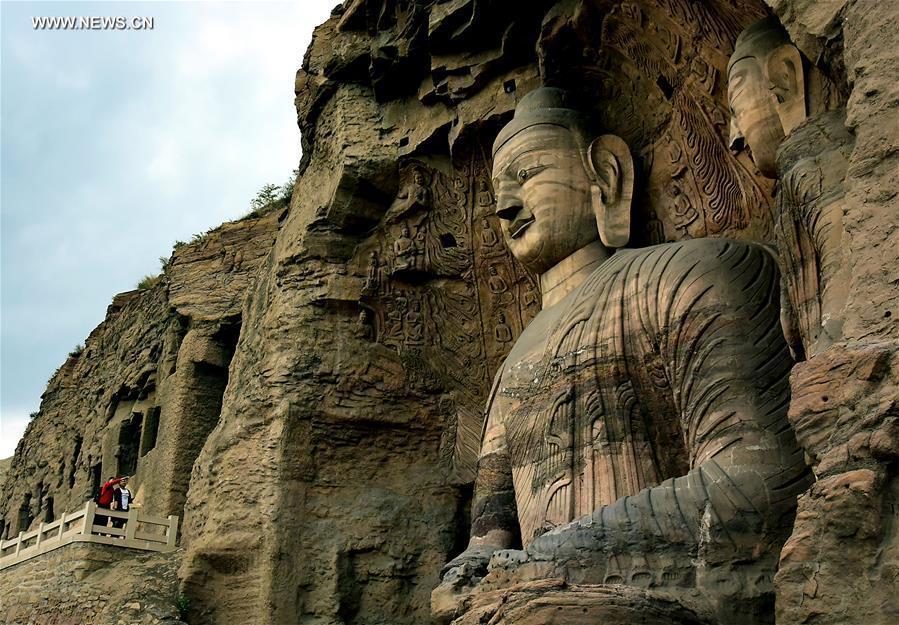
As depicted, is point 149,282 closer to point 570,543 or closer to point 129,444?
point 129,444

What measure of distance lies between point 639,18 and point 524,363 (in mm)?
1975

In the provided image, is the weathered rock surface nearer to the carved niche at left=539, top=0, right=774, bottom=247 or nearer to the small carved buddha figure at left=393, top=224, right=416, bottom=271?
the small carved buddha figure at left=393, top=224, right=416, bottom=271

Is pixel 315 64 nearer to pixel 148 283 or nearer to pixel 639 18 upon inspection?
pixel 639 18

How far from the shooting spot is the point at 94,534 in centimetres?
989

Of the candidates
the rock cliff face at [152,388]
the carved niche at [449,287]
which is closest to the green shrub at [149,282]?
Result: the rock cliff face at [152,388]

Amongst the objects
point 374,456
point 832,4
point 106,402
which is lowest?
point 374,456

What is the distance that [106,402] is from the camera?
1548 centimetres

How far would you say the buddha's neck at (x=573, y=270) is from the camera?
6.56 metres

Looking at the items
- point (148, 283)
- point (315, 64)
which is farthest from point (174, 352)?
point (315, 64)

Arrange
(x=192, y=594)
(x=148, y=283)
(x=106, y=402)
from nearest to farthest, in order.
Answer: (x=192, y=594) < (x=106, y=402) < (x=148, y=283)

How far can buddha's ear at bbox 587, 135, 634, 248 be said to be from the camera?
21.5 feet

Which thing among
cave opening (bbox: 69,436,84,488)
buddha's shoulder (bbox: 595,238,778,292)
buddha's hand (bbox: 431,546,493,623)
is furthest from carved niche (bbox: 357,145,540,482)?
cave opening (bbox: 69,436,84,488)

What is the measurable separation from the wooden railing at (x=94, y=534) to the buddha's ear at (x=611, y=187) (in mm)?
4908

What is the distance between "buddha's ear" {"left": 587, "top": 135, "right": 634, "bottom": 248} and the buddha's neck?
8 cm
